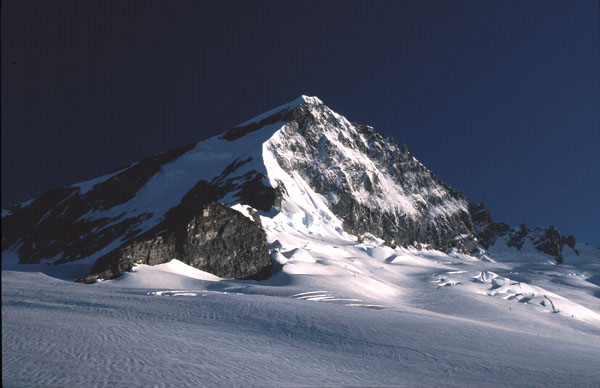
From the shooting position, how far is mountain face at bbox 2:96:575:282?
40812 mm

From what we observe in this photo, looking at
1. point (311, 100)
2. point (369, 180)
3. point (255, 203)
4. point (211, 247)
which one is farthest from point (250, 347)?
point (311, 100)

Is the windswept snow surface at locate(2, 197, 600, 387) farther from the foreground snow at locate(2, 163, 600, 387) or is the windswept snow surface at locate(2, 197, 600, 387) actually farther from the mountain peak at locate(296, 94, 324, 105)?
the mountain peak at locate(296, 94, 324, 105)

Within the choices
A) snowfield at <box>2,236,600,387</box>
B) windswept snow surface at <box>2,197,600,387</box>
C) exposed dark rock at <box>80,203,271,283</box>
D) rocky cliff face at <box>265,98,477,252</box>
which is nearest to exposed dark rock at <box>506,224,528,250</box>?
rocky cliff face at <box>265,98,477,252</box>

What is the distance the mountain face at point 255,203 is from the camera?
134 ft

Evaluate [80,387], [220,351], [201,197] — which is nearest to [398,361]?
[220,351]

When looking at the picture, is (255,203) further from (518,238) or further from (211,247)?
(518,238)

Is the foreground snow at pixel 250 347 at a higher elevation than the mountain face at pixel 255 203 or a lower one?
lower

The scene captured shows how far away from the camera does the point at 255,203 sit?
2699 inches

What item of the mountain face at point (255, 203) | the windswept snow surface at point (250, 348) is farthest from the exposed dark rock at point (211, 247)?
the windswept snow surface at point (250, 348)

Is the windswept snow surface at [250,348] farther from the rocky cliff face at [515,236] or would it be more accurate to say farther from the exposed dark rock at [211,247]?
the rocky cliff face at [515,236]

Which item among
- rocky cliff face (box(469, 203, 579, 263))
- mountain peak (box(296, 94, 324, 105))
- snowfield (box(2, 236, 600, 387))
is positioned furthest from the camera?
rocky cliff face (box(469, 203, 579, 263))

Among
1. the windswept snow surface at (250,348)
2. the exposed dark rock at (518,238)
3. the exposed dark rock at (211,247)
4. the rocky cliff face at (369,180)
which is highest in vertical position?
the rocky cliff face at (369,180)

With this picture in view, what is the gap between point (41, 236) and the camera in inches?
3428

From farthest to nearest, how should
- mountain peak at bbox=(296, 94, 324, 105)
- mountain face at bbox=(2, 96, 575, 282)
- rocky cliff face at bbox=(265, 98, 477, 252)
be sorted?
mountain peak at bbox=(296, 94, 324, 105)
rocky cliff face at bbox=(265, 98, 477, 252)
mountain face at bbox=(2, 96, 575, 282)
